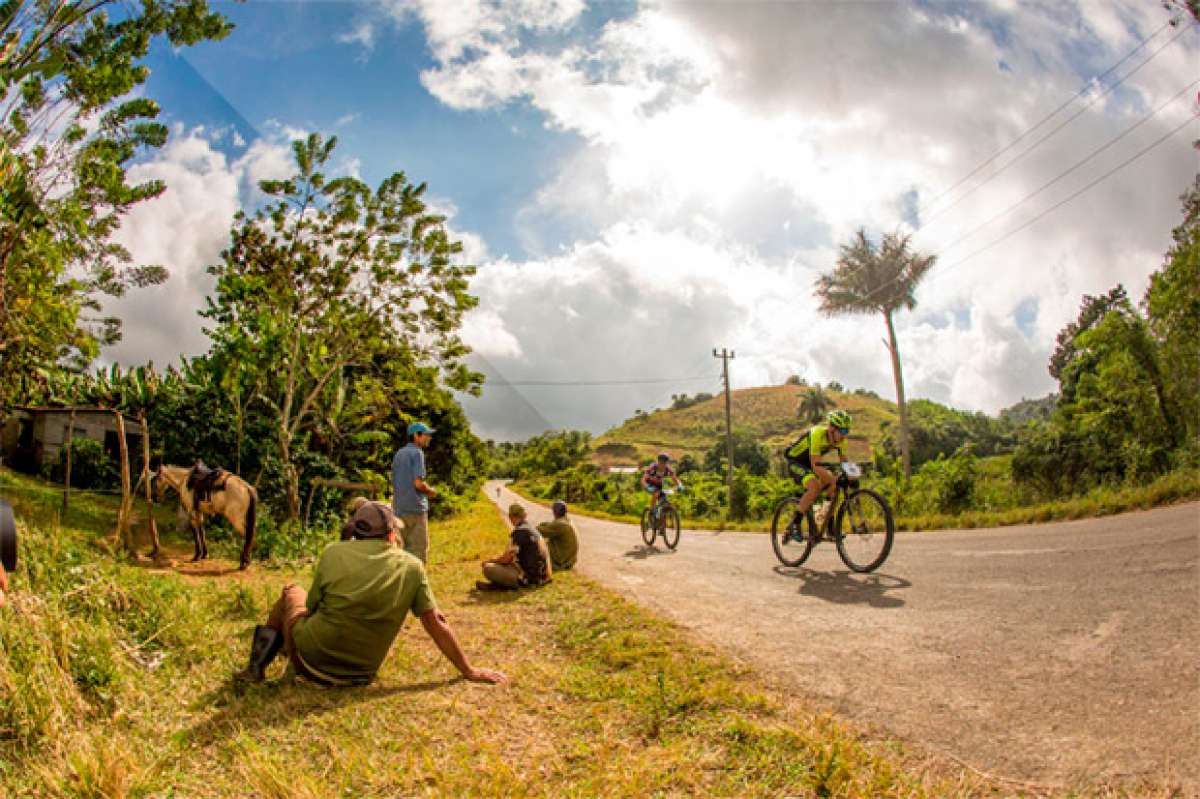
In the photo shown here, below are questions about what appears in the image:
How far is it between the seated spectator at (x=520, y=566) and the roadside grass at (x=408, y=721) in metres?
2.15

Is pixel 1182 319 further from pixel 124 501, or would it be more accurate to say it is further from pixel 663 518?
pixel 124 501

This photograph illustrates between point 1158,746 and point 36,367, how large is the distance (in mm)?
20193

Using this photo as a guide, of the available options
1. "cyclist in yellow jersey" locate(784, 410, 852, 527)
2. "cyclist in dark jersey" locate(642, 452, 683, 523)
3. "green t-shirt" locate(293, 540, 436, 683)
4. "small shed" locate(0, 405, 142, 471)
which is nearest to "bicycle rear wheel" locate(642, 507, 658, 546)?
"cyclist in dark jersey" locate(642, 452, 683, 523)

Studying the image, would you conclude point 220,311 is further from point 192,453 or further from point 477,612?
point 477,612

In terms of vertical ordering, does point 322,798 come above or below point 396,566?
below

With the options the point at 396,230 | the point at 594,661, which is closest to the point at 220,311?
the point at 396,230

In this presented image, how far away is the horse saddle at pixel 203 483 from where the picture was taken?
1061 centimetres

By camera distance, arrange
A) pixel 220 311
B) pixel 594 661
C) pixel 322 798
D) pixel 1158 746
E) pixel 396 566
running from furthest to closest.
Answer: pixel 220 311, pixel 594 661, pixel 396 566, pixel 322 798, pixel 1158 746

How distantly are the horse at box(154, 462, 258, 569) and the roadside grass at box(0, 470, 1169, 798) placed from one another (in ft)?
15.7

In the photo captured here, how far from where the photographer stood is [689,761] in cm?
300

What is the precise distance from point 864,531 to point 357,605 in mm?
5327

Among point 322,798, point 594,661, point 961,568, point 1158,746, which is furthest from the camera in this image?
point 961,568

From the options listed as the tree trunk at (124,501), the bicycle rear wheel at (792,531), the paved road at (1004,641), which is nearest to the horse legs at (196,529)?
the tree trunk at (124,501)

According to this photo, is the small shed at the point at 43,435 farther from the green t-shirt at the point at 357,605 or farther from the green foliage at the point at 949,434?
the green foliage at the point at 949,434
